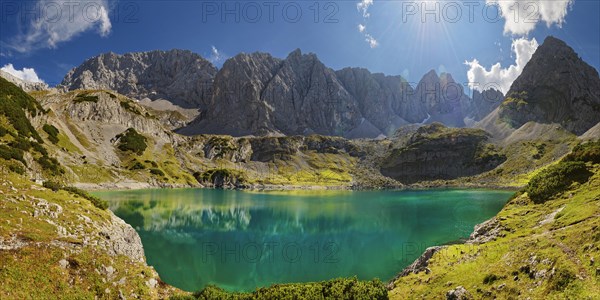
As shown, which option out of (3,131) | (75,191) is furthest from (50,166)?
(75,191)

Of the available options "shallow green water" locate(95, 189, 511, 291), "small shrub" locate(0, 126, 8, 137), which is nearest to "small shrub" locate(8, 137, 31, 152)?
"small shrub" locate(0, 126, 8, 137)

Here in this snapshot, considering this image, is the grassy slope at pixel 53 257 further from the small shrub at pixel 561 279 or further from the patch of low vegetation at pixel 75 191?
the small shrub at pixel 561 279

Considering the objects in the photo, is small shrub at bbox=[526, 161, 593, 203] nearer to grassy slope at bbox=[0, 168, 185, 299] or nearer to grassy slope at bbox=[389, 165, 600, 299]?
grassy slope at bbox=[389, 165, 600, 299]

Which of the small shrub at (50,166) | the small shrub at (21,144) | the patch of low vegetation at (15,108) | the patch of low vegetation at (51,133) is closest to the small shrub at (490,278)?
the small shrub at (21,144)

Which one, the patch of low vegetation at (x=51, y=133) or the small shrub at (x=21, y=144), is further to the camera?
the patch of low vegetation at (x=51, y=133)

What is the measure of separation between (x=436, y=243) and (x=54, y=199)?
53.6 meters

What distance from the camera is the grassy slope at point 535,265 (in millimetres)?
14922

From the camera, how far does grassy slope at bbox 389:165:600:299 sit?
587 inches

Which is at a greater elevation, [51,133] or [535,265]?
[51,133]

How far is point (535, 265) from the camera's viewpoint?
17.6 m

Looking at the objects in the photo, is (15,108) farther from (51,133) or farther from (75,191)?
(75,191)

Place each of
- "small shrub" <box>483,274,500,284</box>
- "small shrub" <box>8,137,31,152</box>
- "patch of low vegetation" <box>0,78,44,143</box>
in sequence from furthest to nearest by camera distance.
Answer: "patch of low vegetation" <box>0,78,44,143</box>
"small shrub" <box>8,137,31,152</box>
"small shrub" <box>483,274,500,284</box>

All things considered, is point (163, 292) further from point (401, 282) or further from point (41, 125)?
point (41, 125)

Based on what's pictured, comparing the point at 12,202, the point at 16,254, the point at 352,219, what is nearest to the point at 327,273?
the point at 16,254
